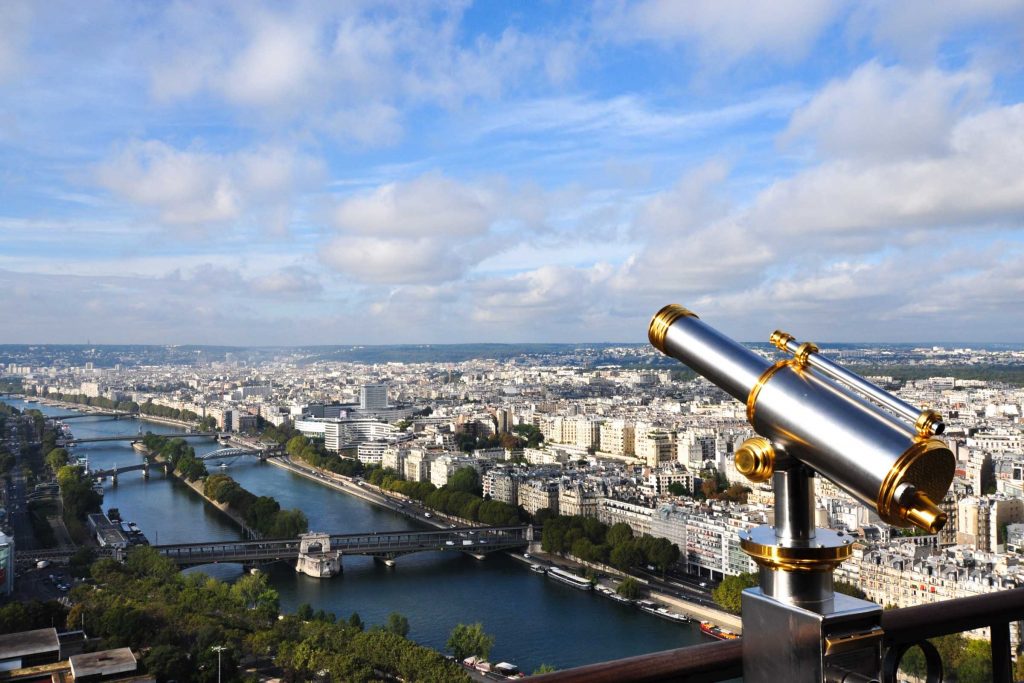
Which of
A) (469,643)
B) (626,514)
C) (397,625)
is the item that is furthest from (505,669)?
(626,514)

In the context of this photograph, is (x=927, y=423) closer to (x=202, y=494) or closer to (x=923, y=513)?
(x=923, y=513)

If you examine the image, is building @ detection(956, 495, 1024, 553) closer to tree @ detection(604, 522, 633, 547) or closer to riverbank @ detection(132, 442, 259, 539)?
tree @ detection(604, 522, 633, 547)

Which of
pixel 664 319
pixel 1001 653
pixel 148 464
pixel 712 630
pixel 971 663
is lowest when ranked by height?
pixel 712 630

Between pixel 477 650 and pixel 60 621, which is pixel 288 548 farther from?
pixel 477 650

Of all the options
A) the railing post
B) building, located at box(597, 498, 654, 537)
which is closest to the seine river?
building, located at box(597, 498, 654, 537)

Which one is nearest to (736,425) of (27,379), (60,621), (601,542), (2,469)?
(601,542)

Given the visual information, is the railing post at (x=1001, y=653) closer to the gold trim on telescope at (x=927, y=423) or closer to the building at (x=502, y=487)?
the gold trim on telescope at (x=927, y=423)

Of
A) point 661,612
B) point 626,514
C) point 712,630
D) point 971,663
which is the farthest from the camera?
point 626,514
